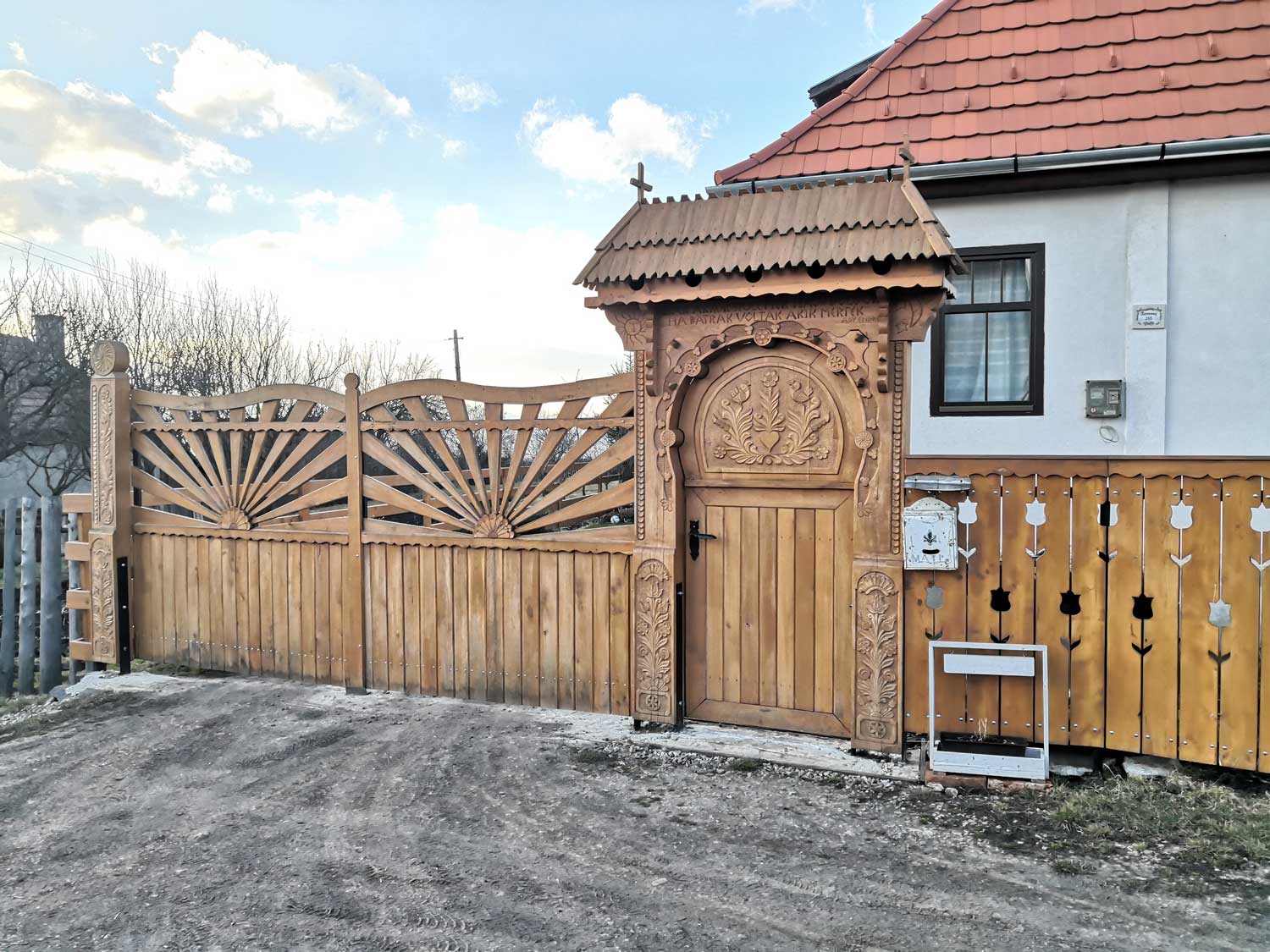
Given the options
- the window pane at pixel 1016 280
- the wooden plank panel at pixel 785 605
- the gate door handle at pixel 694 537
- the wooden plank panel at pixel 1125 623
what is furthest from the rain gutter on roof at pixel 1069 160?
the wooden plank panel at pixel 1125 623

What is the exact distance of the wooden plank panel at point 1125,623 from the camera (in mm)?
4801

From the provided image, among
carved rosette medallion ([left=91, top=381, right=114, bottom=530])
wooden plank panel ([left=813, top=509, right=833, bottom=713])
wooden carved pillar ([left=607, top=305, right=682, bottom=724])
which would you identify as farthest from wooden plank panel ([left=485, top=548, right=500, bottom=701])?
carved rosette medallion ([left=91, top=381, right=114, bottom=530])

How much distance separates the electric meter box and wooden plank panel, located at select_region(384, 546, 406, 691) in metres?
6.13

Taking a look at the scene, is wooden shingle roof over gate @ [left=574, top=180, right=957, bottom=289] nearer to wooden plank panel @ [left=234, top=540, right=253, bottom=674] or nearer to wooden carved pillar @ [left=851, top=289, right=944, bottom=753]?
wooden carved pillar @ [left=851, top=289, right=944, bottom=753]

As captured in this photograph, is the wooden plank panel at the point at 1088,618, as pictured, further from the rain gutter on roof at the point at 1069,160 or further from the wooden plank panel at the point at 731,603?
the rain gutter on roof at the point at 1069,160

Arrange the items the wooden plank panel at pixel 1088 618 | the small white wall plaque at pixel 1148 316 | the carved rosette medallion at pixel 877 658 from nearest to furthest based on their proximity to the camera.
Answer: the wooden plank panel at pixel 1088 618
the carved rosette medallion at pixel 877 658
the small white wall plaque at pixel 1148 316

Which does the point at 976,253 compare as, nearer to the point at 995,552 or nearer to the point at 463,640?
the point at 995,552

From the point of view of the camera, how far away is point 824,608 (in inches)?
210

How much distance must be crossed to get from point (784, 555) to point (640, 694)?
1343 millimetres

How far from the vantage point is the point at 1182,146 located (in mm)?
6918

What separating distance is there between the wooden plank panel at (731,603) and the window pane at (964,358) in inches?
144

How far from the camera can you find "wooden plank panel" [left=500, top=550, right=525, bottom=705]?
20.1 ft

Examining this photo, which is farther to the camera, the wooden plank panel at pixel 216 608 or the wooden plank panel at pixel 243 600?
the wooden plank panel at pixel 216 608

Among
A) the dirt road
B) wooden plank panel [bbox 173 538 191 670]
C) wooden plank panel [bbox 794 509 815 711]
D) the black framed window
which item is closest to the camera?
the dirt road
